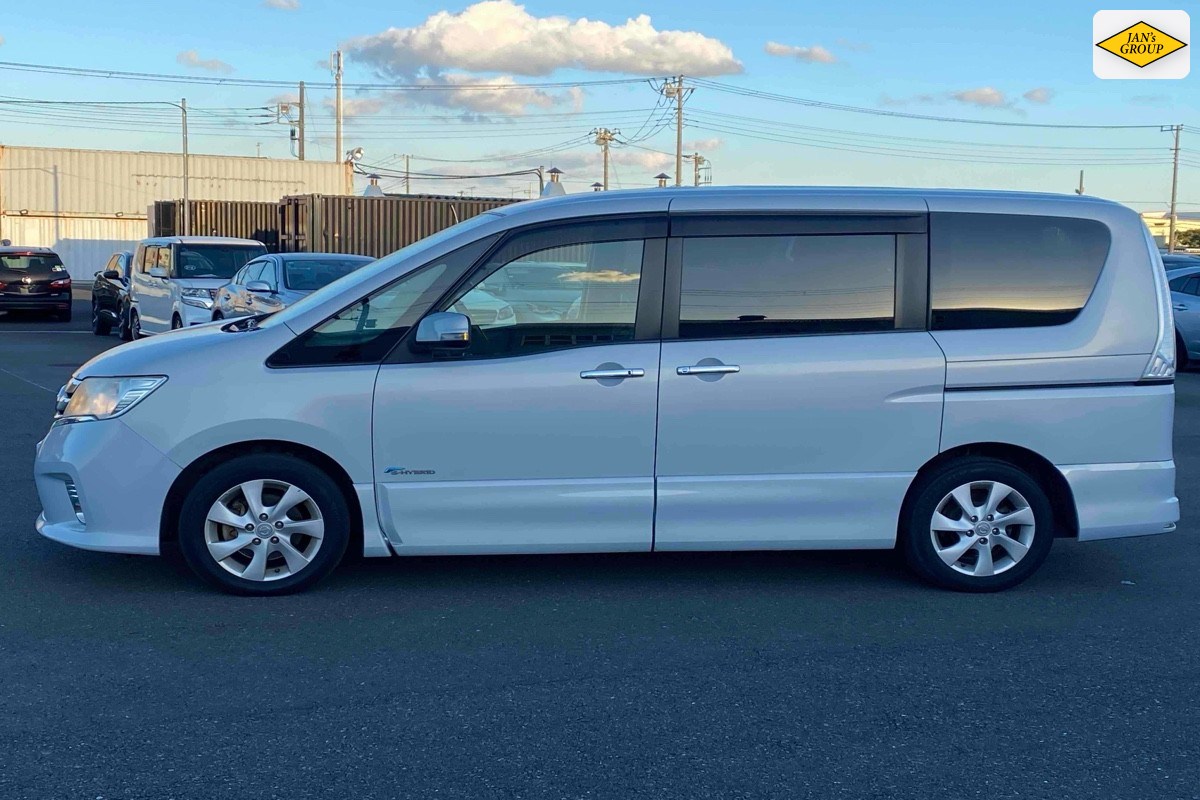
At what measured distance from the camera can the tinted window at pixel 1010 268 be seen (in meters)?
6.13

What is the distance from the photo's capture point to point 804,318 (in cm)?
604

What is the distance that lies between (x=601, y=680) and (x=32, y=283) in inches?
1050

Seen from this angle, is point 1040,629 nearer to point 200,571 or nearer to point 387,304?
point 387,304

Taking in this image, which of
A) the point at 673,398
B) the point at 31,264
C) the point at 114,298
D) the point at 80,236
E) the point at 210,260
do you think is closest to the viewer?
the point at 673,398

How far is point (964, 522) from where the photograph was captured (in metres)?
6.18

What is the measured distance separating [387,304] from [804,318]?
1.87 m

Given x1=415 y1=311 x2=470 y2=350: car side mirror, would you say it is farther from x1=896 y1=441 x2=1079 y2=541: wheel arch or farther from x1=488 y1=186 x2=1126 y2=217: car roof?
x1=896 y1=441 x2=1079 y2=541: wheel arch

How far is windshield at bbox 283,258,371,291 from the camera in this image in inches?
607

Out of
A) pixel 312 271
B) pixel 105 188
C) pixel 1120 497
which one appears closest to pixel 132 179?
pixel 105 188


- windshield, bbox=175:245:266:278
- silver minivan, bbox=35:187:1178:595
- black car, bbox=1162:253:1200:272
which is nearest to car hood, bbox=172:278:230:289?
windshield, bbox=175:245:266:278

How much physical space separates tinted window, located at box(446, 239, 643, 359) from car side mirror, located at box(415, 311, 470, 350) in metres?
0.10

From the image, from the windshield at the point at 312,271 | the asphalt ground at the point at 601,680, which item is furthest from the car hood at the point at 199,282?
the asphalt ground at the point at 601,680

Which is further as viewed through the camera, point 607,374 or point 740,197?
point 740,197

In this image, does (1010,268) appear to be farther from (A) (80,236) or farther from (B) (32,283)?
(A) (80,236)
